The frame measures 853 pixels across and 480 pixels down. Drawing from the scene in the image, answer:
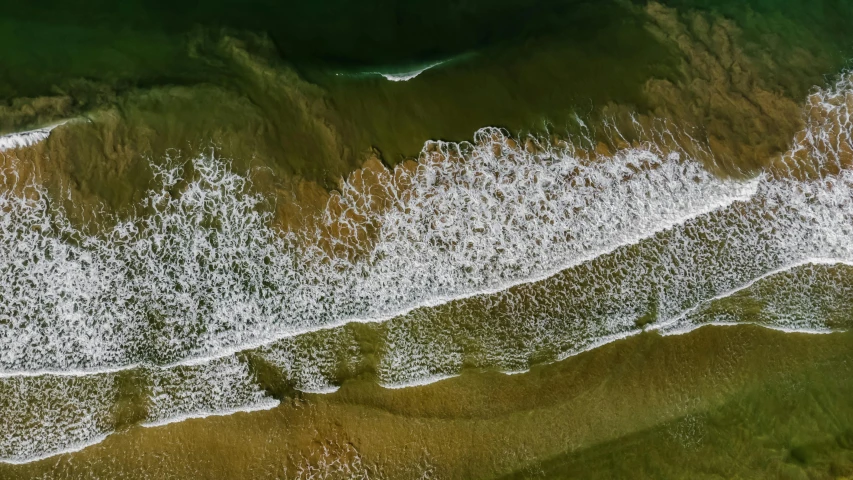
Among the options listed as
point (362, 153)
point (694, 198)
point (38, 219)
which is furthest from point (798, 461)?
point (38, 219)

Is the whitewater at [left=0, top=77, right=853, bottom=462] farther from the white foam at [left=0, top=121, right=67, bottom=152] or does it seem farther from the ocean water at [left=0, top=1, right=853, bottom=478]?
the white foam at [left=0, top=121, right=67, bottom=152]

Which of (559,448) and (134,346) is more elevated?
(134,346)

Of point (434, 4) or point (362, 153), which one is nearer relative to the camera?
point (362, 153)

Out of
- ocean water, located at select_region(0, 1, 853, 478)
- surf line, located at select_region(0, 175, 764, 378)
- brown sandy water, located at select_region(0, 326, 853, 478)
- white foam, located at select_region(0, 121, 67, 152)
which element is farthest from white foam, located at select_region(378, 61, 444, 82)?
white foam, located at select_region(0, 121, 67, 152)

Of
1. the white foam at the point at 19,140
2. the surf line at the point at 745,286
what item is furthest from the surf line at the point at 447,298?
the white foam at the point at 19,140

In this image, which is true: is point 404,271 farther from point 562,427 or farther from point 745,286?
point 745,286

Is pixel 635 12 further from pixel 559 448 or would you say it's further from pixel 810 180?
pixel 559 448
